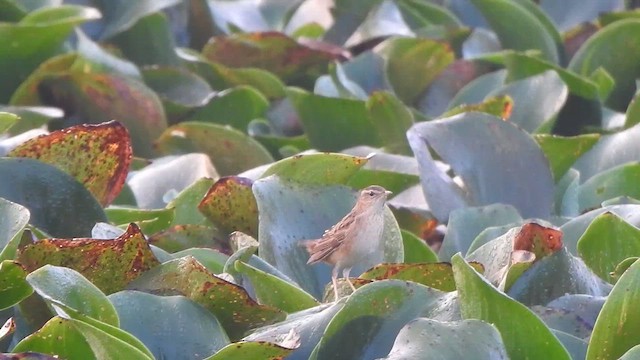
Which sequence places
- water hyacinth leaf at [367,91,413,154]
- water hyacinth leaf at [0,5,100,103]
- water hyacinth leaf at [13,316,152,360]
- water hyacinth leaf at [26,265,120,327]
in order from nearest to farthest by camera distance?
1. water hyacinth leaf at [13,316,152,360]
2. water hyacinth leaf at [26,265,120,327]
3. water hyacinth leaf at [367,91,413,154]
4. water hyacinth leaf at [0,5,100,103]

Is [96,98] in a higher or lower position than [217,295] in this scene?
lower

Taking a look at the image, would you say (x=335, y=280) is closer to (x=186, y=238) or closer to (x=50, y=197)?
(x=186, y=238)

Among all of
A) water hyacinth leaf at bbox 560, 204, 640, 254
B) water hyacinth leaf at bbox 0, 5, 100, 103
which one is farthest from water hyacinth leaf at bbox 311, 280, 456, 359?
water hyacinth leaf at bbox 0, 5, 100, 103

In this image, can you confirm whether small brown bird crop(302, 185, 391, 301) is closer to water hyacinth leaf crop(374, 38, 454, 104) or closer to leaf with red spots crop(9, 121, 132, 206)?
leaf with red spots crop(9, 121, 132, 206)

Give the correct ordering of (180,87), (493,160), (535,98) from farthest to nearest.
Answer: (180,87)
(535,98)
(493,160)

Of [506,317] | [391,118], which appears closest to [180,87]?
[391,118]

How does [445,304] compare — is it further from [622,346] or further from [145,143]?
[145,143]

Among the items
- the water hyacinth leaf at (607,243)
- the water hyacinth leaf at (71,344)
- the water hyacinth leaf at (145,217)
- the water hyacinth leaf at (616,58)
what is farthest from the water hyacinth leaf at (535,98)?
the water hyacinth leaf at (71,344)
